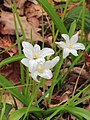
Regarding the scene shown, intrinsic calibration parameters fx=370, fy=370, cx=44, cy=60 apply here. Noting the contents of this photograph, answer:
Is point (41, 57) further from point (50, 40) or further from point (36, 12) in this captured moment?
point (36, 12)

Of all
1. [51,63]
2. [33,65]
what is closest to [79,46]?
[51,63]

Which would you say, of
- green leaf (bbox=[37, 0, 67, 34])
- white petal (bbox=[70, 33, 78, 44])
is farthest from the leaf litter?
white petal (bbox=[70, 33, 78, 44])

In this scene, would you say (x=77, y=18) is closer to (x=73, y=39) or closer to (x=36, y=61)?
(x=73, y=39)

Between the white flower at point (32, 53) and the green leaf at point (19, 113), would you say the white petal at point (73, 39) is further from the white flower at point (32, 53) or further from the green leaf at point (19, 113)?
the green leaf at point (19, 113)

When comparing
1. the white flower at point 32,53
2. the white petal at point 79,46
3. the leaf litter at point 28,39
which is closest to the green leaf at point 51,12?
the leaf litter at point 28,39

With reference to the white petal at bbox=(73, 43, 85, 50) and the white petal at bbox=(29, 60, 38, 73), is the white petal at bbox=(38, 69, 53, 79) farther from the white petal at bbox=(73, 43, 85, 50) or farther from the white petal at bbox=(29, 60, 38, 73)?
the white petal at bbox=(73, 43, 85, 50)

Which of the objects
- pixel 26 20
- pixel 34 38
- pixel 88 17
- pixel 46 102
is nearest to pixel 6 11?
pixel 26 20

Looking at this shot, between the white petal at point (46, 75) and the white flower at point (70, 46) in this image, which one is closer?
the white petal at point (46, 75)

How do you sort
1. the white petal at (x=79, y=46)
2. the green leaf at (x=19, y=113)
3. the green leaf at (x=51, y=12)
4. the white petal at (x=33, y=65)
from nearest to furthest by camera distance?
1. the white petal at (x=33, y=65)
2. the green leaf at (x=19, y=113)
3. the white petal at (x=79, y=46)
4. the green leaf at (x=51, y=12)
